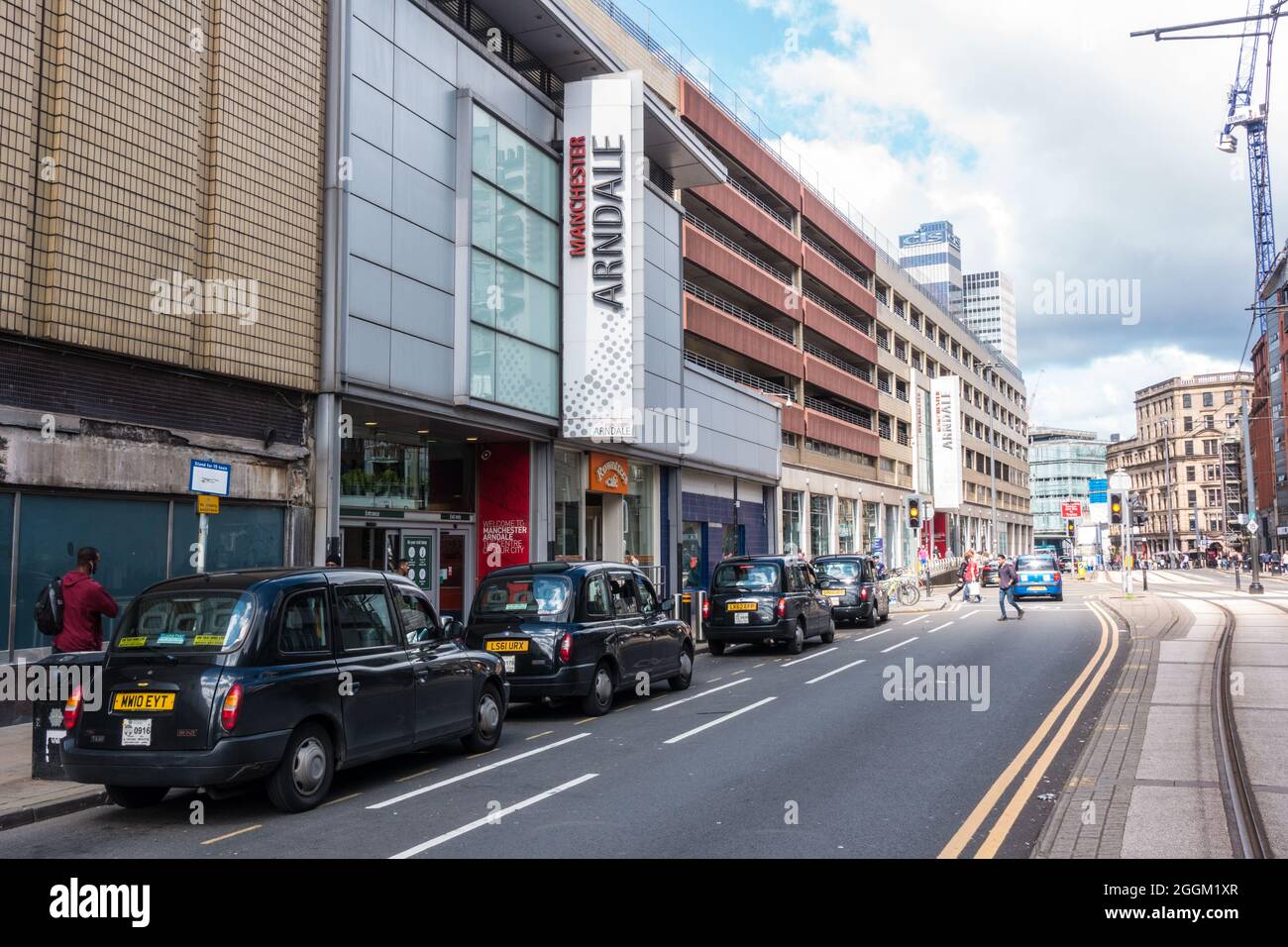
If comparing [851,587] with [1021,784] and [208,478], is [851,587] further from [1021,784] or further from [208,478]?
[208,478]

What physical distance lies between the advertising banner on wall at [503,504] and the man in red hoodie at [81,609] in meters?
11.6

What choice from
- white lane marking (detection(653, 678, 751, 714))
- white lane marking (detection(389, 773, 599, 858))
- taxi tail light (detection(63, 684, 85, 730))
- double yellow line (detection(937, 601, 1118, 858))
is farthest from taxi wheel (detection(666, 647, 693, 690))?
taxi tail light (detection(63, 684, 85, 730))

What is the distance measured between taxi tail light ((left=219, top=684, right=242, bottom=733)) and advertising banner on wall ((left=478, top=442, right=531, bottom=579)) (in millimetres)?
13813

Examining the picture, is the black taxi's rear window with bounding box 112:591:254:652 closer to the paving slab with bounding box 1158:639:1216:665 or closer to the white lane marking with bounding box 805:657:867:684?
the white lane marking with bounding box 805:657:867:684

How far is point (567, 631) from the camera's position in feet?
39.3

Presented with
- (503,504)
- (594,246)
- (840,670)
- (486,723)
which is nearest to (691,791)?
(486,723)

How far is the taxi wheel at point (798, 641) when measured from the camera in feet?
62.8

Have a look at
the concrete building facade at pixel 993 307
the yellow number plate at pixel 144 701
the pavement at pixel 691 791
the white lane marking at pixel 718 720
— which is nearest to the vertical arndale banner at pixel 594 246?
the pavement at pixel 691 791

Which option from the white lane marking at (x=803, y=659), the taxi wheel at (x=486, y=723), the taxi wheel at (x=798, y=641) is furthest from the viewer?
the taxi wheel at (x=798, y=641)

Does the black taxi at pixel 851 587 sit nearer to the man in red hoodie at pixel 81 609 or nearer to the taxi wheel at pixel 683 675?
the taxi wheel at pixel 683 675

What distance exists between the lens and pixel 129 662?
7.70 m

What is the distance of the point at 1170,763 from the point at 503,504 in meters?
15.0

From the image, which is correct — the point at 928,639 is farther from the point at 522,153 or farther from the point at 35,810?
the point at 35,810

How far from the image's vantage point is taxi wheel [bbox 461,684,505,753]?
33.3 ft
